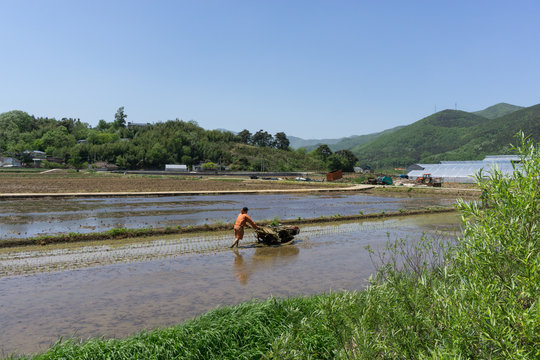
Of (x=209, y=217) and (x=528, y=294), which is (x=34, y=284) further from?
(x=209, y=217)

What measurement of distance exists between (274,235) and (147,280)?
246 inches

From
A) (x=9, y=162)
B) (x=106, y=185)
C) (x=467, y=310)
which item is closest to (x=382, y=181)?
(x=106, y=185)

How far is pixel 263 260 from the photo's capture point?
13.7m

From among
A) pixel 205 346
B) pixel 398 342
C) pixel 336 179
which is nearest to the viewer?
pixel 398 342

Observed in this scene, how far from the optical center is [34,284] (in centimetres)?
1029

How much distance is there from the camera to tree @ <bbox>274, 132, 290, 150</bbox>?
190125 mm

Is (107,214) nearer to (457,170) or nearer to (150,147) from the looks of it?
(457,170)

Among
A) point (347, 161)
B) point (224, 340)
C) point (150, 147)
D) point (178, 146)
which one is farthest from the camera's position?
point (178, 146)

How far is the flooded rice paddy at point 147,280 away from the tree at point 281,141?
173800mm

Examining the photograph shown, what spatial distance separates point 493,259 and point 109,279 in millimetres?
10114

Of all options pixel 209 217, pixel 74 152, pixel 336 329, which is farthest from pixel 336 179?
pixel 74 152

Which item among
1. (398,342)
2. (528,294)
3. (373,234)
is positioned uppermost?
(528,294)

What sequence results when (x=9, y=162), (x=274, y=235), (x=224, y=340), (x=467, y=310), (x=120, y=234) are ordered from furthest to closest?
(x=9, y=162) < (x=120, y=234) < (x=274, y=235) < (x=224, y=340) < (x=467, y=310)

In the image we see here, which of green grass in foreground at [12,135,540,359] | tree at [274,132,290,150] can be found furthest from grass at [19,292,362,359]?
tree at [274,132,290,150]
